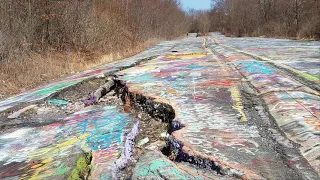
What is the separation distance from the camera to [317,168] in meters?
1.77

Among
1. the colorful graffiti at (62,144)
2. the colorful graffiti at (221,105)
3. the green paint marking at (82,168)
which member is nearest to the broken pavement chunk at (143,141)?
the colorful graffiti at (62,144)

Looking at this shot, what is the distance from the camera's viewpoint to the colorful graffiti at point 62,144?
7.21ft

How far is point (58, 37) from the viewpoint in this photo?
11.4 metres

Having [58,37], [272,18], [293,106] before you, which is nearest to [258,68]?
[293,106]

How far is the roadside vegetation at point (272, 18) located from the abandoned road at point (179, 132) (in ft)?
38.1

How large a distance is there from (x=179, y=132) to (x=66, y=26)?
10192 millimetres

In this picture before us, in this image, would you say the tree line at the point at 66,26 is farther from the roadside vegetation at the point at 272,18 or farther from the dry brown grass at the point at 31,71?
the roadside vegetation at the point at 272,18

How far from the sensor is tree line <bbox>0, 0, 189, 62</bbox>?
29.1 feet

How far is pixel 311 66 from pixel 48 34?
29.2 ft

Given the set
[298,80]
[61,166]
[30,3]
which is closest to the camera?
[61,166]

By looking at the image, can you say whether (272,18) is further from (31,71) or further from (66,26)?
(31,71)

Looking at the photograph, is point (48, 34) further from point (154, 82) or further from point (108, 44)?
point (154, 82)

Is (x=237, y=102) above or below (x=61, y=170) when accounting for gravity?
above

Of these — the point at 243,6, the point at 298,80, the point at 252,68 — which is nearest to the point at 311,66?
the point at 252,68
